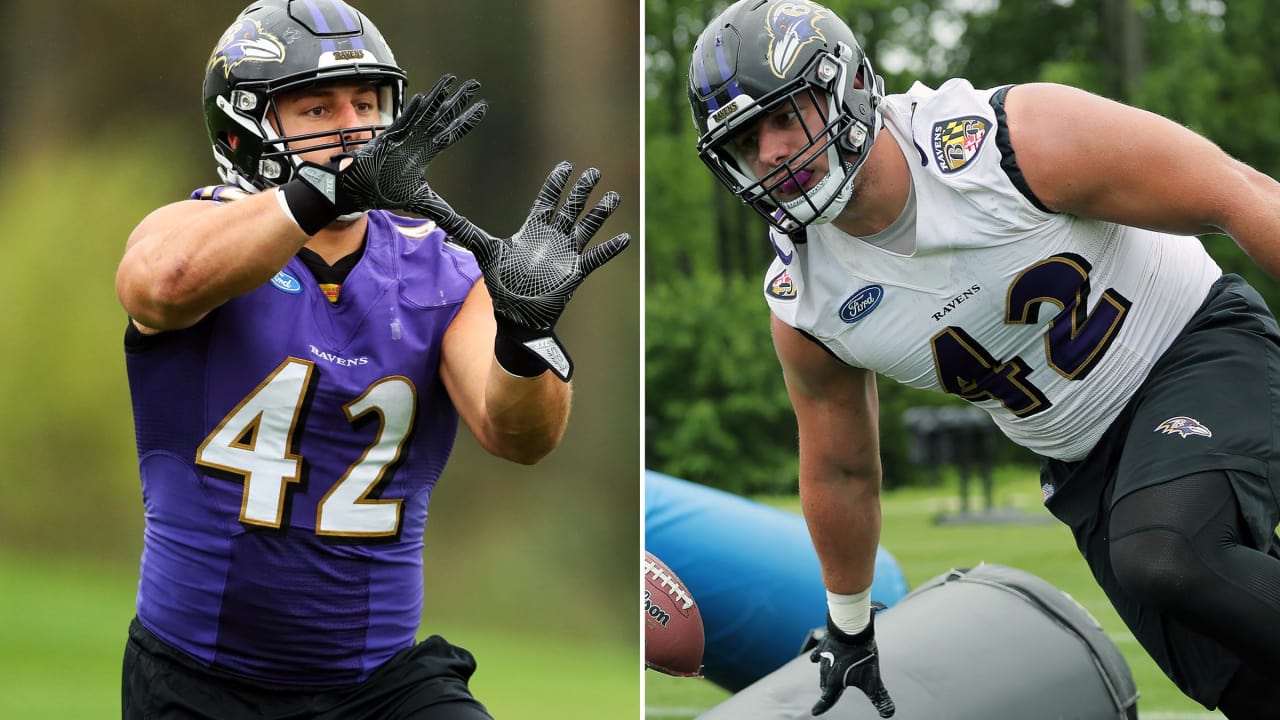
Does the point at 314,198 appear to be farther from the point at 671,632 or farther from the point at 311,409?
the point at 671,632

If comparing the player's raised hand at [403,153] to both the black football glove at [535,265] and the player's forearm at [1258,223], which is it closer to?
the black football glove at [535,265]

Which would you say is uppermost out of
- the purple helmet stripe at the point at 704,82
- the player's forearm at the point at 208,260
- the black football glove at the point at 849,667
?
the purple helmet stripe at the point at 704,82

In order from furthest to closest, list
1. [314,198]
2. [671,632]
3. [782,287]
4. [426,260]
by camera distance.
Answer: [671,632], [782,287], [426,260], [314,198]

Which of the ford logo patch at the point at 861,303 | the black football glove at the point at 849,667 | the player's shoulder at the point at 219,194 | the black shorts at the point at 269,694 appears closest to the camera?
the black shorts at the point at 269,694

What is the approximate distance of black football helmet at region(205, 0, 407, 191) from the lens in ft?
9.22

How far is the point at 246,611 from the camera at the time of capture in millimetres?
2768

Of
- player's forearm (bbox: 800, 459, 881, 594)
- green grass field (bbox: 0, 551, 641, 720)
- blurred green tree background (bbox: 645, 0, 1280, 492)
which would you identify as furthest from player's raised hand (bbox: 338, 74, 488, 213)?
blurred green tree background (bbox: 645, 0, 1280, 492)

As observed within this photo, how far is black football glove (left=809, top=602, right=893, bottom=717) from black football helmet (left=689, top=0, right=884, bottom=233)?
3.88ft

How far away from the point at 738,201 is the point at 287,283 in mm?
13046

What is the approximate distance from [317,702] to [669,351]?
16691 mm

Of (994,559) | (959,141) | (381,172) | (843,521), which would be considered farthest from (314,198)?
(994,559)

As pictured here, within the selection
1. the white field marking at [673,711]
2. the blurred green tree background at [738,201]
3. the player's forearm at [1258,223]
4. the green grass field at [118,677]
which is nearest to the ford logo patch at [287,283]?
the player's forearm at [1258,223]

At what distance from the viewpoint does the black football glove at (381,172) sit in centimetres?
250

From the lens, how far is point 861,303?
327 cm
